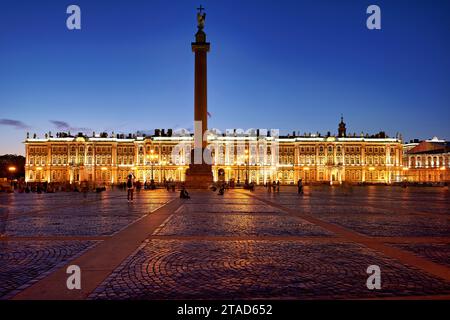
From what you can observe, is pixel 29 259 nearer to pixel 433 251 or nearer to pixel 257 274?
pixel 257 274

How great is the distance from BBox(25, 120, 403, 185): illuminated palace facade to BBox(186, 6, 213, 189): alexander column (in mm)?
59961

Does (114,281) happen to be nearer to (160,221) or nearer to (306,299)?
(306,299)

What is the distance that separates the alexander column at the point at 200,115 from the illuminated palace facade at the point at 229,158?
5996 centimetres

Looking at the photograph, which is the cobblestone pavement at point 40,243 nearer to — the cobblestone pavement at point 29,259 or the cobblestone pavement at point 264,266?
the cobblestone pavement at point 29,259

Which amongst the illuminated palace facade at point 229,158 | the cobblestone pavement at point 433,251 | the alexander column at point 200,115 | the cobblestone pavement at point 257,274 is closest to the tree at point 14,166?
the illuminated palace facade at point 229,158

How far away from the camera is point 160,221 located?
13.0m

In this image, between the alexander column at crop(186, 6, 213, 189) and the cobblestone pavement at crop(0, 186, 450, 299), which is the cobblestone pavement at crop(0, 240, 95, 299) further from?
the alexander column at crop(186, 6, 213, 189)

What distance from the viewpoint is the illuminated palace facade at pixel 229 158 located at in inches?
4097

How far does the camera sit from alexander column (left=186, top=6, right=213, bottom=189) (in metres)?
41.6

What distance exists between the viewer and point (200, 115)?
137 ft

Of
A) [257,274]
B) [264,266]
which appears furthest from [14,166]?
[257,274]

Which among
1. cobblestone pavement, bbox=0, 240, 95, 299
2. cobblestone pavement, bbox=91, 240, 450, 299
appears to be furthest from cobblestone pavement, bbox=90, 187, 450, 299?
cobblestone pavement, bbox=0, 240, 95, 299

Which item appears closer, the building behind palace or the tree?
the tree

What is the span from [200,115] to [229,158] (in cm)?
6414
